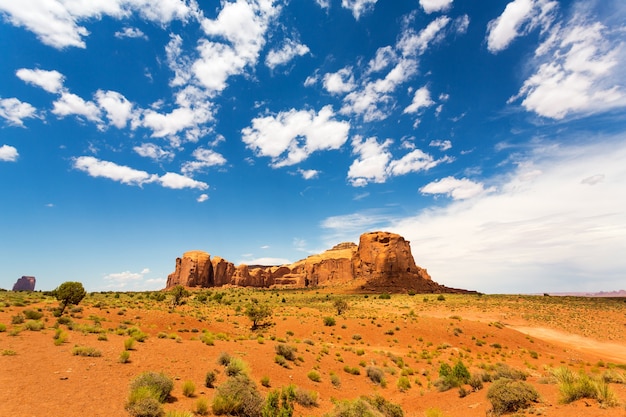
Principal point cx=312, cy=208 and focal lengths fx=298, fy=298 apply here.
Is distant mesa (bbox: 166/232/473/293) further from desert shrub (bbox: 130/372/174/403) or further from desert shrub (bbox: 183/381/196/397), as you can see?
desert shrub (bbox: 130/372/174/403)

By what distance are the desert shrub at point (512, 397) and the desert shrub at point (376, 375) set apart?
9.65 metres

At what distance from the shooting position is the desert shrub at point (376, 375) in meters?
19.6

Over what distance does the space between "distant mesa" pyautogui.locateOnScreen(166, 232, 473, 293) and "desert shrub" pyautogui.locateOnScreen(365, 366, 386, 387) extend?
70.9m

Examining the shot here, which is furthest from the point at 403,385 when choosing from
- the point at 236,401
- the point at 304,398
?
the point at 236,401

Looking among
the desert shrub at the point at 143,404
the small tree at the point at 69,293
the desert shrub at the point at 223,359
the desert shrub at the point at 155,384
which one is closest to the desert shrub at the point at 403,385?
the desert shrub at the point at 223,359

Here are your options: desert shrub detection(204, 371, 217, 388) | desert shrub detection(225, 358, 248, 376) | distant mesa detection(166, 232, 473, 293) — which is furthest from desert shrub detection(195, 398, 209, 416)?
distant mesa detection(166, 232, 473, 293)

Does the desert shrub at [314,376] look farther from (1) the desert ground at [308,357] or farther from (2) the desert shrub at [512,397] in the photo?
(2) the desert shrub at [512,397]

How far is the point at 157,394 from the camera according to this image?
1006 centimetres

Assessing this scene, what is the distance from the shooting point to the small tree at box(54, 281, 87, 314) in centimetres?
2769

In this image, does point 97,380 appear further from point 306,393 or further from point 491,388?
point 491,388

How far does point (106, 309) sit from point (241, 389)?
1095 inches

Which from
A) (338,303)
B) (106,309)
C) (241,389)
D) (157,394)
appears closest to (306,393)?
(241,389)

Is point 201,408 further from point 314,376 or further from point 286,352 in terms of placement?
point 286,352

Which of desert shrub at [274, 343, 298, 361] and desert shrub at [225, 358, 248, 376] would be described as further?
desert shrub at [274, 343, 298, 361]
